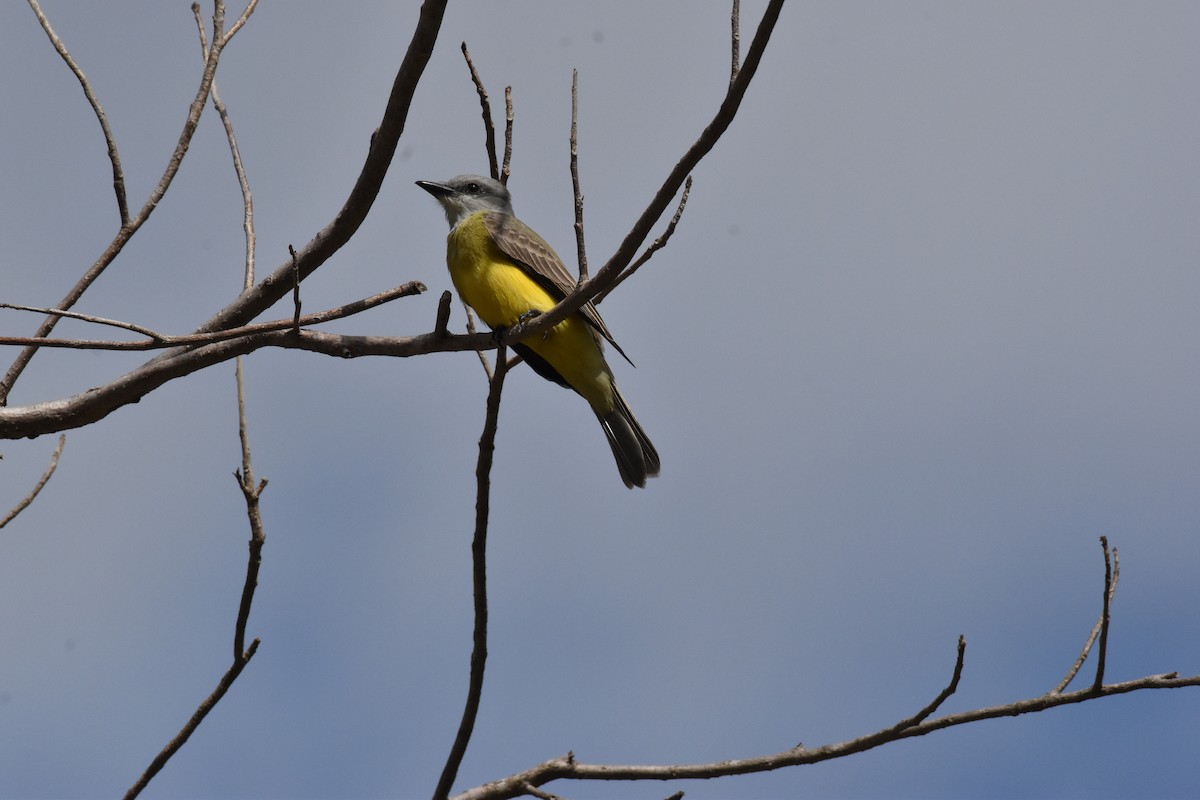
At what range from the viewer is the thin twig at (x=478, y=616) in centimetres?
317

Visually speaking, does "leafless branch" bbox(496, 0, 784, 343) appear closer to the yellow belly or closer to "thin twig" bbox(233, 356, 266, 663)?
"thin twig" bbox(233, 356, 266, 663)

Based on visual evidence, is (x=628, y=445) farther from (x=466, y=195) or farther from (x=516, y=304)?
(x=466, y=195)

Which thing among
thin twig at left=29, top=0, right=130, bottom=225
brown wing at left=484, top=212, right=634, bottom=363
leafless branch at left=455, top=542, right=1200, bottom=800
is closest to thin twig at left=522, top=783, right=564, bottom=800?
leafless branch at left=455, top=542, right=1200, bottom=800

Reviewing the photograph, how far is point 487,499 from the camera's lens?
3.38 metres

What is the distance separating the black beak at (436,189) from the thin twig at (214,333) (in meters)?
4.95

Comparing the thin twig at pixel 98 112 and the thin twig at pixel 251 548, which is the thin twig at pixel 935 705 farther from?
the thin twig at pixel 98 112

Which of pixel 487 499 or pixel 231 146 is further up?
pixel 231 146

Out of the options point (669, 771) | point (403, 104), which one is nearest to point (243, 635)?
point (669, 771)

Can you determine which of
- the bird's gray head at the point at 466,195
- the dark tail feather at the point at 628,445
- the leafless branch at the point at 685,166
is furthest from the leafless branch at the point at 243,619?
the bird's gray head at the point at 466,195

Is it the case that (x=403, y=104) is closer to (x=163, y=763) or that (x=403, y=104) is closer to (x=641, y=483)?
(x=163, y=763)

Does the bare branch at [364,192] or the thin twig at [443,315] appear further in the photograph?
the thin twig at [443,315]

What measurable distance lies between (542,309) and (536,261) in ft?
1.51

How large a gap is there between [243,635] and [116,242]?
2449 mm

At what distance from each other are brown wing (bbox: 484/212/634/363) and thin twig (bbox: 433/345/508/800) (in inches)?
167
